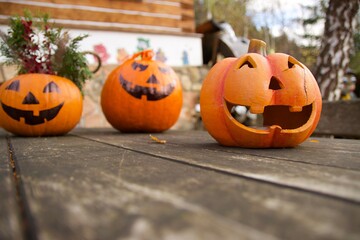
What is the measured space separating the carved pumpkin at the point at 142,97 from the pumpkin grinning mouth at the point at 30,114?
1.44ft

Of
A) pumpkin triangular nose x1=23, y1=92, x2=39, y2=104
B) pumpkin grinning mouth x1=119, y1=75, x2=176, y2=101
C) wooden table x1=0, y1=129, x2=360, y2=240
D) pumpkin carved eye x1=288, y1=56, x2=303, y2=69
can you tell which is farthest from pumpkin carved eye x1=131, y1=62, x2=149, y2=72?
wooden table x1=0, y1=129, x2=360, y2=240

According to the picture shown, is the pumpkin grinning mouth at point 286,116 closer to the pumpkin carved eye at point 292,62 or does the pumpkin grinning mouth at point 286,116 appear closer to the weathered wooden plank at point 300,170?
the pumpkin carved eye at point 292,62

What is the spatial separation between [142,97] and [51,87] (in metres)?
0.60

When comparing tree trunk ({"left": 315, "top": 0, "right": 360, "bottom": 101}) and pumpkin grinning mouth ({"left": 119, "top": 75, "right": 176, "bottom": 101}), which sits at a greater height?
tree trunk ({"left": 315, "top": 0, "right": 360, "bottom": 101})

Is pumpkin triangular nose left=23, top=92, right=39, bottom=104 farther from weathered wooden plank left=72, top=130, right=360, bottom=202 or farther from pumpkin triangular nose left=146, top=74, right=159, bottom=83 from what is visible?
weathered wooden plank left=72, top=130, right=360, bottom=202

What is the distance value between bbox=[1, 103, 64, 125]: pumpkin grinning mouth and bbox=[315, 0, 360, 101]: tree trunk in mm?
2065

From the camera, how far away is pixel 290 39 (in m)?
13.4

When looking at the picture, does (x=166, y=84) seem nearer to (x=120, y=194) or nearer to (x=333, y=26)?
(x=333, y=26)

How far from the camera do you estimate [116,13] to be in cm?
453

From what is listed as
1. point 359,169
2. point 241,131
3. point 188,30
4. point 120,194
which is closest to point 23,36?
point 241,131

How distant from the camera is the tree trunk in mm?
2699

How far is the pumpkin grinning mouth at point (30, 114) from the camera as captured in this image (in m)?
2.06

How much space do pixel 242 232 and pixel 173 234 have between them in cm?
8

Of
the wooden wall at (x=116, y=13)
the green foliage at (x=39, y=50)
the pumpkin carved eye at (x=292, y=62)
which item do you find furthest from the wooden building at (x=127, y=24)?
the pumpkin carved eye at (x=292, y=62)
